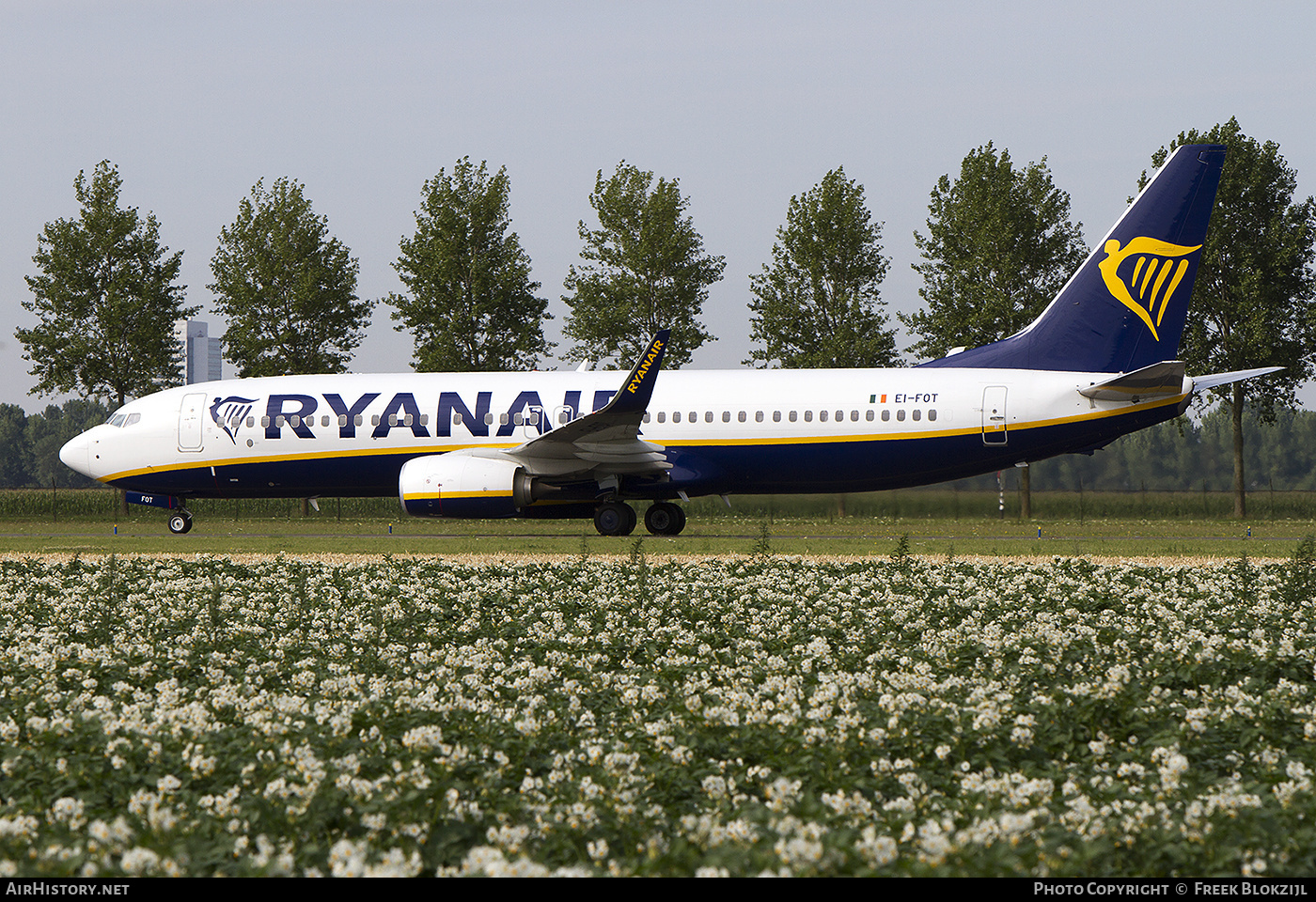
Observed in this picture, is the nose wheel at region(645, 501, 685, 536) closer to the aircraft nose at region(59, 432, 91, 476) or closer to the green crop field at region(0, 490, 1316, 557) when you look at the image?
the green crop field at region(0, 490, 1316, 557)

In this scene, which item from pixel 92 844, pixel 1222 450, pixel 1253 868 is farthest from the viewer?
pixel 1222 450

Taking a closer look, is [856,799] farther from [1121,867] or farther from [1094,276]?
[1094,276]

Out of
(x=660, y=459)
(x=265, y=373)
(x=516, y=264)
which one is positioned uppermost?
(x=516, y=264)

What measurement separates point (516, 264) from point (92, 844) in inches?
1565

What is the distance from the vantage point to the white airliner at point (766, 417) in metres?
24.0

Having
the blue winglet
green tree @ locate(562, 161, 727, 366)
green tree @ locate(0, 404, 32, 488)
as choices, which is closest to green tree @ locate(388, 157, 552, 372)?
green tree @ locate(562, 161, 727, 366)

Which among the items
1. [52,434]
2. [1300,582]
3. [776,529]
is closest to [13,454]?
[52,434]

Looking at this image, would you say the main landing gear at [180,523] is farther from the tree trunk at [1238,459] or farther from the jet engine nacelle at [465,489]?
the tree trunk at [1238,459]

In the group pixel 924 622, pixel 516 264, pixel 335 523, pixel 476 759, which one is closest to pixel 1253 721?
pixel 924 622

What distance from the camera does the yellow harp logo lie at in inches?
971

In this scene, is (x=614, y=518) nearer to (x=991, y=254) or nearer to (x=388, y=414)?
(x=388, y=414)

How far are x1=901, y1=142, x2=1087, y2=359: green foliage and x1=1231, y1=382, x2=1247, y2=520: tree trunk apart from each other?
701 cm

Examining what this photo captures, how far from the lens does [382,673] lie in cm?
926

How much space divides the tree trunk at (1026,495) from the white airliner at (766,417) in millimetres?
13299
